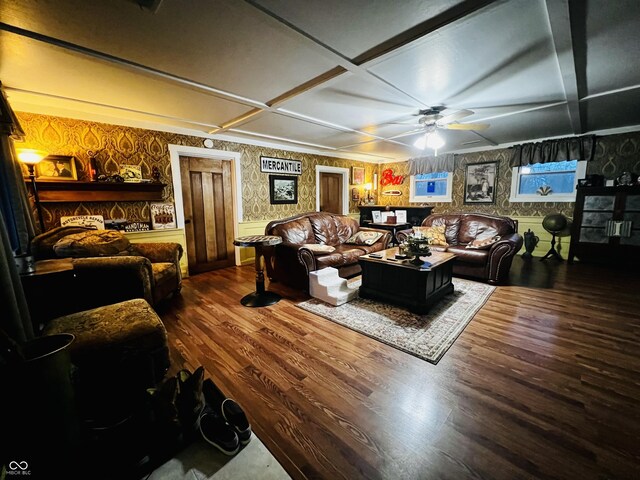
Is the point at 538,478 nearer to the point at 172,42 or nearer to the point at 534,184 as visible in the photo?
the point at 172,42

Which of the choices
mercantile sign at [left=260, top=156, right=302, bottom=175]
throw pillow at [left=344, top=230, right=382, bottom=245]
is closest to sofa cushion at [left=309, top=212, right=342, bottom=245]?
throw pillow at [left=344, top=230, right=382, bottom=245]

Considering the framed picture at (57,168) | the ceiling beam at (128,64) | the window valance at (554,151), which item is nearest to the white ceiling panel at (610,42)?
the window valance at (554,151)

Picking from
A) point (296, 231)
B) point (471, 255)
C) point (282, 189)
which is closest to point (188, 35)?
point (296, 231)

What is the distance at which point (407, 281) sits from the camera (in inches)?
110

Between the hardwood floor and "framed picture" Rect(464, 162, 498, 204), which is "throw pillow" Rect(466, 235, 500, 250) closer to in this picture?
the hardwood floor

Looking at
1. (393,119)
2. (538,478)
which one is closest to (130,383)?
(538,478)

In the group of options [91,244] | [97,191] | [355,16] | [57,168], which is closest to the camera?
[355,16]

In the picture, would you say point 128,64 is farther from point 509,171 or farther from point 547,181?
point 547,181

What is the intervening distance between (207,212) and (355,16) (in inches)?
148

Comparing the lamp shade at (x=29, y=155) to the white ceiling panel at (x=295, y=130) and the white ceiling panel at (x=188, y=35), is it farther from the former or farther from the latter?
the white ceiling panel at (x=295, y=130)

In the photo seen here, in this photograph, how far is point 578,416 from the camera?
1.44 metres

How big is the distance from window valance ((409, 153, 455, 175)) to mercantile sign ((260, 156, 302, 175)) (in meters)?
3.22

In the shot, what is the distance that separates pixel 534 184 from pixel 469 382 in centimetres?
541

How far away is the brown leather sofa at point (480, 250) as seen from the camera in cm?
355
